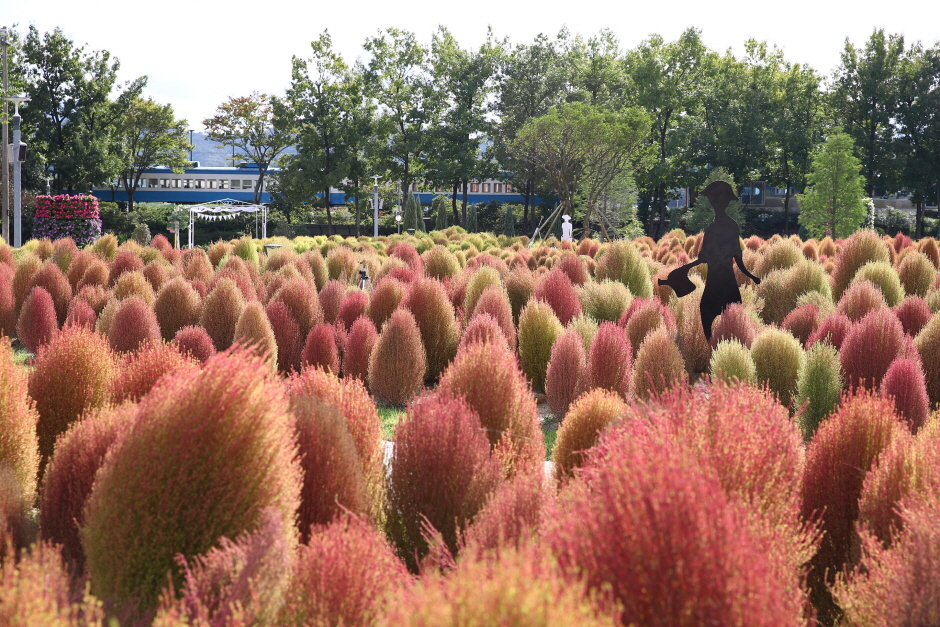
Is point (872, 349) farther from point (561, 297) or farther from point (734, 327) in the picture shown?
point (561, 297)

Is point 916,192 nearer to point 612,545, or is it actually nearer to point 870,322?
point 870,322

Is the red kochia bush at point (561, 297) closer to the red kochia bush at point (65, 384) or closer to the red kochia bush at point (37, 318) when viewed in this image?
the red kochia bush at point (37, 318)

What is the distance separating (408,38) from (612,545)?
177 feet

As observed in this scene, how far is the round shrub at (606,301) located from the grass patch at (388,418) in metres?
3.04

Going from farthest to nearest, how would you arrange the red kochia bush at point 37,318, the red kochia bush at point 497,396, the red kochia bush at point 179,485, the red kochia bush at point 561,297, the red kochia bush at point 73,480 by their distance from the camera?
the red kochia bush at point 37,318
the red kochia bush at point 561,297
the red kochia bush at point 497,396
the red kochia bush at point 73,480
the red kochia bush at point 179,485

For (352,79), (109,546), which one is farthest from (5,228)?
(109,546)

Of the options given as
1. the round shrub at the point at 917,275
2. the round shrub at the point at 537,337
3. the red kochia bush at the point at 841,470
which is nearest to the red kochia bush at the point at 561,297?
the round shrub at the point at 537,337

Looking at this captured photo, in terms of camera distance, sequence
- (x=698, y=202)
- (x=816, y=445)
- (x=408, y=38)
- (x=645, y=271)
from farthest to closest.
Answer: (x=408, y=38) < (x=698, y=202) < (x=645, y=271) < (x=816, y=445)

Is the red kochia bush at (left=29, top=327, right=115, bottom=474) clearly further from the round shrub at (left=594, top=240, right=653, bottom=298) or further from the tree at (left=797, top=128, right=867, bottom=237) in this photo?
the tree at (left=797, top=128, right=867, bottom=237)

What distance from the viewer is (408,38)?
52.7 meters

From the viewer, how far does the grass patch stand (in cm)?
739

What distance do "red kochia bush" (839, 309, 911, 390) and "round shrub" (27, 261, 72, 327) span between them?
9.69 metres

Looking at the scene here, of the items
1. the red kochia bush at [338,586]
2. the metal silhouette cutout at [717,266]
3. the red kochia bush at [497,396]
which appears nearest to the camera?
the red kochia bush at [338,586]

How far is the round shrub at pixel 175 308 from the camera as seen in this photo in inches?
373
